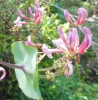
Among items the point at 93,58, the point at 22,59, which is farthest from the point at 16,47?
the point at 93,58

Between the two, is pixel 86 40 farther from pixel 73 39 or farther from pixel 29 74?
pixel 29 74

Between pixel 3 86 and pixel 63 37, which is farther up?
pixel 63 37


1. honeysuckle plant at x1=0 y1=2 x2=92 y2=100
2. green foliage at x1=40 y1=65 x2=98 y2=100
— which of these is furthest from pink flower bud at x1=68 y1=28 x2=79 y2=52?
green foliage at x1=40 y1=65 x2=98 y2=100

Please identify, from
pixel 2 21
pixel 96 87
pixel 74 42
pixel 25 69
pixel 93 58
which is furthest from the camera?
pixel 93 58

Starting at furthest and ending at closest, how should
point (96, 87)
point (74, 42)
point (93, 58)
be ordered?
point (93, 58) → point (96, 87) → point (74, 42)

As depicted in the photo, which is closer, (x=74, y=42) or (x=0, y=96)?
(x=74, y=42)

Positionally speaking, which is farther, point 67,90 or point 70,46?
point 67,90

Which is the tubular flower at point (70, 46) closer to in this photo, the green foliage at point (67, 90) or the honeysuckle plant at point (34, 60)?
the honeysuckle plant at point (34, 60)

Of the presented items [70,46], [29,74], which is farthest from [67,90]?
[29,74]

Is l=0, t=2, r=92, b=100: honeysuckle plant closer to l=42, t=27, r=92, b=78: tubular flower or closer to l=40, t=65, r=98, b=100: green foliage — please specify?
l=42, t=27, r=92, b=78: tubular flower

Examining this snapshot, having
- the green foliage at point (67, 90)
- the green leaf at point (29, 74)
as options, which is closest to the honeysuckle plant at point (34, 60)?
the green leaf at point (29, 74)

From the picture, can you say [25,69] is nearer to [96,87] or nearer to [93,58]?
[96,87]
